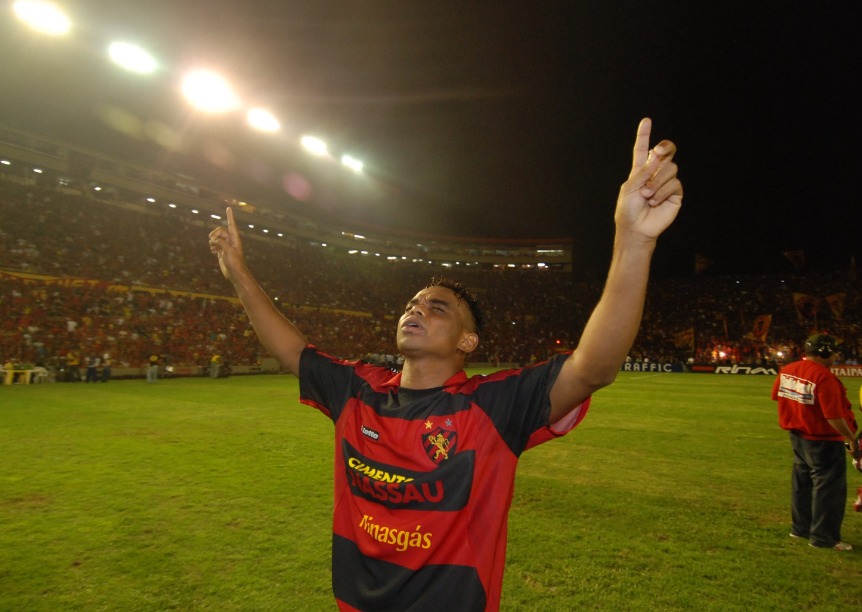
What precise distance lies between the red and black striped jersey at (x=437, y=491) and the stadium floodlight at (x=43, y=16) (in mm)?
29199

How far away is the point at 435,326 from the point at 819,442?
5.17m

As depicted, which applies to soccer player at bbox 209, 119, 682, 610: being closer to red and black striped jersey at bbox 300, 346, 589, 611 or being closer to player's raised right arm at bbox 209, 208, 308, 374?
red and black striped jersey at bbox 300, 346, 589, 611

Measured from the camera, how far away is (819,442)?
514 centimetres

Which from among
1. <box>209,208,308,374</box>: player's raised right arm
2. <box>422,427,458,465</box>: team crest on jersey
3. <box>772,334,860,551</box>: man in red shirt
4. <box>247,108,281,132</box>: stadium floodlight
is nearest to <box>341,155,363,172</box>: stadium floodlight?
<box>247,108,281,132</box>: stadium floodlight

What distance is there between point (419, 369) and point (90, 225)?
36490mm

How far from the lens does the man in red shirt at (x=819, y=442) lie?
502 cm

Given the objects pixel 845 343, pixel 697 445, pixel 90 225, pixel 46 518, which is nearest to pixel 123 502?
pixel 46 518

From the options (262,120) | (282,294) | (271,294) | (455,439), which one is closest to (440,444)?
(455,439)

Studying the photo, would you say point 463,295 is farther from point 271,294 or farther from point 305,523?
point 271,294

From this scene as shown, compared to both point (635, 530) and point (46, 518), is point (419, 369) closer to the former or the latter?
point (635, 530)

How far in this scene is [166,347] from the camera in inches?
1006

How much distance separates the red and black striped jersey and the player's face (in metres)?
0.22

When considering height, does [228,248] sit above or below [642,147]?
below

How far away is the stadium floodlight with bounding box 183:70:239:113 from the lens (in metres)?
26.5
